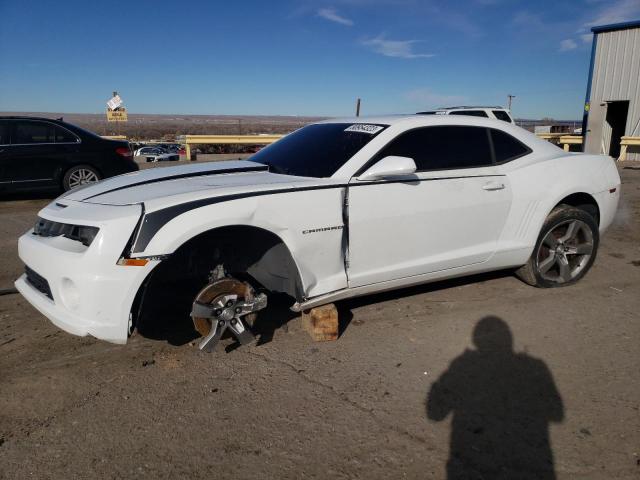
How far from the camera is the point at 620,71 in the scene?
1812cm

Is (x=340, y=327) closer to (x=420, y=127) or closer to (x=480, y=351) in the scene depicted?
(x=480, y=351)

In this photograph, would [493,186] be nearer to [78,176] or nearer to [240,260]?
[240,260]

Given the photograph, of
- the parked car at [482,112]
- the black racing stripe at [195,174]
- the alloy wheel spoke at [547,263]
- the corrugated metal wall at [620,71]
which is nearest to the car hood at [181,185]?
the black racing stripe at [195,174]

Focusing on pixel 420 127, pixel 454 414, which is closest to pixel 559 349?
pixel 454 414

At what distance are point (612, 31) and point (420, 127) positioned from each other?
18.9 metres

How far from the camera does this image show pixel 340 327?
11.9 feet

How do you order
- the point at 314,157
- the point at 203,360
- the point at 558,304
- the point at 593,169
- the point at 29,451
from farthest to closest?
the point at 593,169, the point at 558,304, the point at 314,157, the point at 203,360, the point at 29,451

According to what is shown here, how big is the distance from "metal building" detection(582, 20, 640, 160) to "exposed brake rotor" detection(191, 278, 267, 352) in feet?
58.3

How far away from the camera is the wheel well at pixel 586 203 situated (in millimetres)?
4395

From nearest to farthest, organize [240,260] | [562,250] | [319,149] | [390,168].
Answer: [390,168] → [240,260] → [319,149] → [562,250]

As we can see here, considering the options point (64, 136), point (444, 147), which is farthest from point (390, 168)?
point (64, 136)

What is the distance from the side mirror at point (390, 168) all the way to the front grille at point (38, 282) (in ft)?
6.68

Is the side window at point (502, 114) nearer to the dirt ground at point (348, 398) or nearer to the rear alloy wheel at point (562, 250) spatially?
the rear alloy wheel at point (562, 250)

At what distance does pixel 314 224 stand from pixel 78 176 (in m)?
7.12
